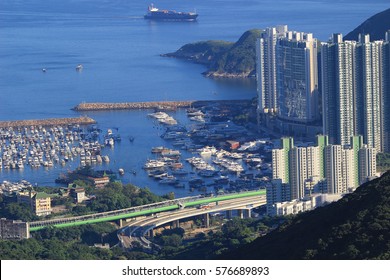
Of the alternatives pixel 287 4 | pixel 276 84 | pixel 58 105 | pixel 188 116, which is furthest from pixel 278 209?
pixel 287 4

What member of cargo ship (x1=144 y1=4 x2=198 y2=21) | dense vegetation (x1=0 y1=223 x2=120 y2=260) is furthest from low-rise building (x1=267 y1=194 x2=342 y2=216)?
cargo ship (x1=144 y1=4 x2=198 y2=21)

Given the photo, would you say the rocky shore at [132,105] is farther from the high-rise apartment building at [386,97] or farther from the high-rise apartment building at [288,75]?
the high-rise apartment building at [386,97]

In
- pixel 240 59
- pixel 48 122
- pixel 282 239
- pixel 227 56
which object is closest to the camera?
pixel 282 239

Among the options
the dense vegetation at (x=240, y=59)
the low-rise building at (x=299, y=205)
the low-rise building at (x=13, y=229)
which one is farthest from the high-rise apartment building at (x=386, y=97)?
the dense vegetation at (x=240, y=59)

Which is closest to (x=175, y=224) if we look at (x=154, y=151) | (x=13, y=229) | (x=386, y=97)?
(x=13, y=229)

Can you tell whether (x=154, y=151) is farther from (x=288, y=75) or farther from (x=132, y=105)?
(x=132, y=105)
